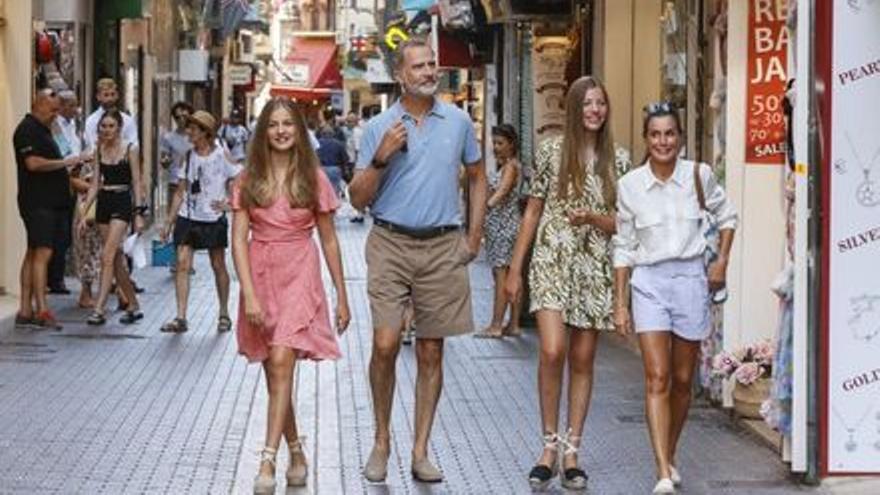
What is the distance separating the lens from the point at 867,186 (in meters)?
10.0

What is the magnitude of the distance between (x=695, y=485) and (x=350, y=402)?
3653mm

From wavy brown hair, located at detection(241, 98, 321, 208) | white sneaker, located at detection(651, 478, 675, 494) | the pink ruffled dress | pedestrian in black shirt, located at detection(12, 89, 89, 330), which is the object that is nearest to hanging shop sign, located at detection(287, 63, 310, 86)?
pedestrian in black shirt, located at detection(12, 89, 89, 330)

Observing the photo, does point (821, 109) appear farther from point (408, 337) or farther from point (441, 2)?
point (441, 2)

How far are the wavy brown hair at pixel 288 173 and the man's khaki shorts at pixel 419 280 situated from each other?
420 mm

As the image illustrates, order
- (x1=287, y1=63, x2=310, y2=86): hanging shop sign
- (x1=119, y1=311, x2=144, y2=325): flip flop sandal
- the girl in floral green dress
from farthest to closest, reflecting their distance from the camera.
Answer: (x1=287, y1=63, x2=310, y2=86): hanging shop sign → (x1=119, y1=311, x2=144, y2=325): flip flop sandal → the girl in floral green dress

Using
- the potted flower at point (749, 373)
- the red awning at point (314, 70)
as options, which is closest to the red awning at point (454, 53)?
the potted flower at point (749, 373)

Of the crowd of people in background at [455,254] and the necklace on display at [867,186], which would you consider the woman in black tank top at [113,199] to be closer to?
the crowd of people in background at [455,254]

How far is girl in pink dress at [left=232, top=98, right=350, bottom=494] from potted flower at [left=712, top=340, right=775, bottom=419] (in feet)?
10.0

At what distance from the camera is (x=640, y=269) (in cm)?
987

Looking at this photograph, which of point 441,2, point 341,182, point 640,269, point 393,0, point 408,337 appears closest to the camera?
point 640,269

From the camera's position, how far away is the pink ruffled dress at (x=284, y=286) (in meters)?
9.95

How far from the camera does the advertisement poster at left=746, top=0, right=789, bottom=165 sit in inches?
489

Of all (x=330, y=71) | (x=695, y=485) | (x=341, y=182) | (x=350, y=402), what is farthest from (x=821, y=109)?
(x=330, y=71)

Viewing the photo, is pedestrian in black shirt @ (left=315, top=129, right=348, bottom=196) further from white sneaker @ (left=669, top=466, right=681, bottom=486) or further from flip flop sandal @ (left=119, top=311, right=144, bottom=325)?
white sneaker @ (left=669, top=466, right=681, bottom=486)
